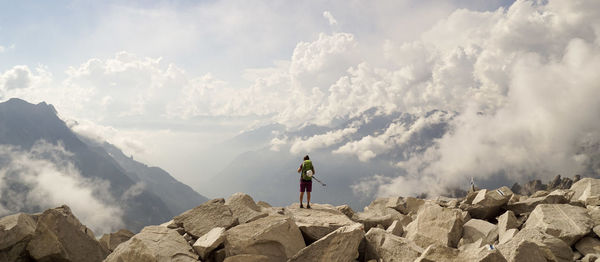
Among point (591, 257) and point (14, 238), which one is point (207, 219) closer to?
point (14, 238)

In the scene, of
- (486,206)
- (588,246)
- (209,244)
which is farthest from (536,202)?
(209,244)

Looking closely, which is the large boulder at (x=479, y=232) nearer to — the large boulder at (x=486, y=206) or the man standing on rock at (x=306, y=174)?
the large boulder at (x=486, y=206)

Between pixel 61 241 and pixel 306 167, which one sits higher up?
pixel 306 167

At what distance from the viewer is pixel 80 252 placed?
1468cm

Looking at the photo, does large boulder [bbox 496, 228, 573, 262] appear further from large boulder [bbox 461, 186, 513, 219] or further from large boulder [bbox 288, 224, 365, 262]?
large boulder [bbox 461, 186, 513, 219]

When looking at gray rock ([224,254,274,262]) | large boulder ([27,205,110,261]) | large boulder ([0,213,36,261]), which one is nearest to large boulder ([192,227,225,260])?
gray rock ([224,254,274,262])

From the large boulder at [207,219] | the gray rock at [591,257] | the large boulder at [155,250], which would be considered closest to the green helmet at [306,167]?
the large boulder at [207,219]

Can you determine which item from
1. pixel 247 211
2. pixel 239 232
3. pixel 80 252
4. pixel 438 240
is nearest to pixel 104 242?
pixel 80 252

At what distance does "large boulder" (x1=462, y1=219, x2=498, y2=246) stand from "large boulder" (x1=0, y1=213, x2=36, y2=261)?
18.9 metres

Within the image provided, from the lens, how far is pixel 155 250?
40.0 ft

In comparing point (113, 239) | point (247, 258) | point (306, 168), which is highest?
point (306, 168)

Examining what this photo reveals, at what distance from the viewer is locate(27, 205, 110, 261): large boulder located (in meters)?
13.5

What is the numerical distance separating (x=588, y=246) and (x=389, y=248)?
7.64m

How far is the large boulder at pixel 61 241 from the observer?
13.5 meters
